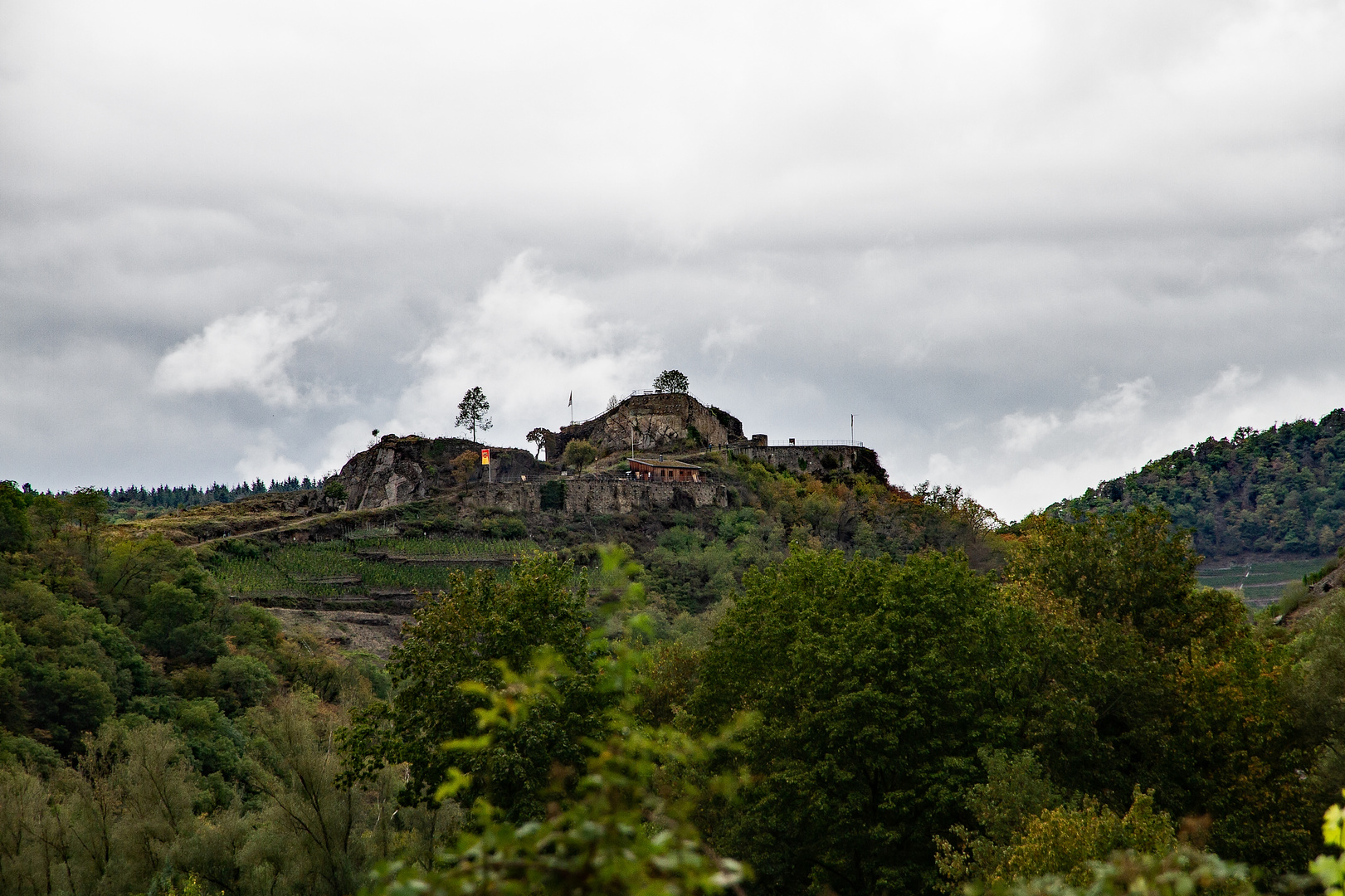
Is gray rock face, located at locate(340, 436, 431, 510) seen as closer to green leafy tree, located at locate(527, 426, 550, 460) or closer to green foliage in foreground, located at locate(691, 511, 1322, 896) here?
green leafy tree, located at locate(527, 426, 550, 460)

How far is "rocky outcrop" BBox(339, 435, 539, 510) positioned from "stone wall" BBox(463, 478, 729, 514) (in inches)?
338

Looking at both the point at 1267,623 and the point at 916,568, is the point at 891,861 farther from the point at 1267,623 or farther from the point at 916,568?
the point at 1267,623

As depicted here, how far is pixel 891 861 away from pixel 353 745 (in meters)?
11.7

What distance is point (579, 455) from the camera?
104000 mm

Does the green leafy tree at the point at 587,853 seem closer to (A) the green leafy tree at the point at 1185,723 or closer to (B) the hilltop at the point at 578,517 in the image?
(A) the green leafy tree at the point at 1185,723

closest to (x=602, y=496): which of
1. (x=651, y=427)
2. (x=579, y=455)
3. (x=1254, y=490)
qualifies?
(x=579, y=455)

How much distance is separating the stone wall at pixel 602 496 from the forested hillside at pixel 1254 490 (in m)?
57.9

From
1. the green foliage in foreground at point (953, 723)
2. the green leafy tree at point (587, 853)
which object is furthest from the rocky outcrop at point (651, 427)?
the green leafy tree at point (587, 853)

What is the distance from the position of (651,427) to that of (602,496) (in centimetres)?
1855

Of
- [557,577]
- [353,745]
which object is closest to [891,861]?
[557,577]

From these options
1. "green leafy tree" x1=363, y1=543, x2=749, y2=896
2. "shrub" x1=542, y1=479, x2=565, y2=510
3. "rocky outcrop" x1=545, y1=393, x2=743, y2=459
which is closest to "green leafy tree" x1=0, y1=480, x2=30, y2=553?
"shrub" x1=542, y1=479, x2=565, y2=510

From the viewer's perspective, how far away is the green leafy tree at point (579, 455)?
103688mm

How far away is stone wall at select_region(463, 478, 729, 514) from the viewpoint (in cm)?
8681

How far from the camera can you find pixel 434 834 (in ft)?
88.4
